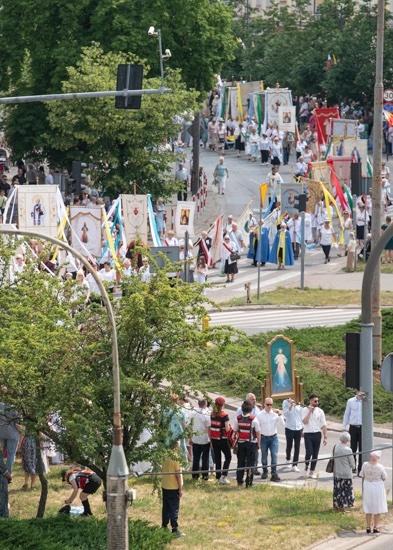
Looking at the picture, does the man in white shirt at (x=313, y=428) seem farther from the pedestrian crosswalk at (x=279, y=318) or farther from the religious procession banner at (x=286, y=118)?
the religious procession banner at (x=286, y=118)

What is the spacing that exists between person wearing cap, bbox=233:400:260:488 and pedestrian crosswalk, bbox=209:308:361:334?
11.7 m

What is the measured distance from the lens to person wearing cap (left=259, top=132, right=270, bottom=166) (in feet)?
217

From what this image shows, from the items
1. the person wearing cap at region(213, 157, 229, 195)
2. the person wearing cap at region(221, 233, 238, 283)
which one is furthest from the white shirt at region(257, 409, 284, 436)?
the person wearing cap at region(213, 157, 229, 195)

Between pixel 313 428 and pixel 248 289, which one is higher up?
pixel 248 289

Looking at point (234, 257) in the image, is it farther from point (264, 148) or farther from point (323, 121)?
point (264, 148)

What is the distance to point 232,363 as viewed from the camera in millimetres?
32594

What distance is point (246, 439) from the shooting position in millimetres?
25234

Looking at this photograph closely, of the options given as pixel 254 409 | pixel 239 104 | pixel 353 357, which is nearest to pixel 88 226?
pixel 254 409

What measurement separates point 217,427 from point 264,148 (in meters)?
42.0

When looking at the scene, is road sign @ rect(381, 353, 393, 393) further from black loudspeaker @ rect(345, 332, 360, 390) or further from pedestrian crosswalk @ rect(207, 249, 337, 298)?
pedestrian crosswalk @ rect(207, 249, 337, 298)

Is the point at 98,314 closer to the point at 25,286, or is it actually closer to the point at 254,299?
the point at 25,286

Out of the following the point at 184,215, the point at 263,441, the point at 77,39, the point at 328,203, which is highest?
the point at 77,39

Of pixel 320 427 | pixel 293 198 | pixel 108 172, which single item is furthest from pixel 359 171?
pixel 320 427

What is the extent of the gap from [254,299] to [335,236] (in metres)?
8.56
